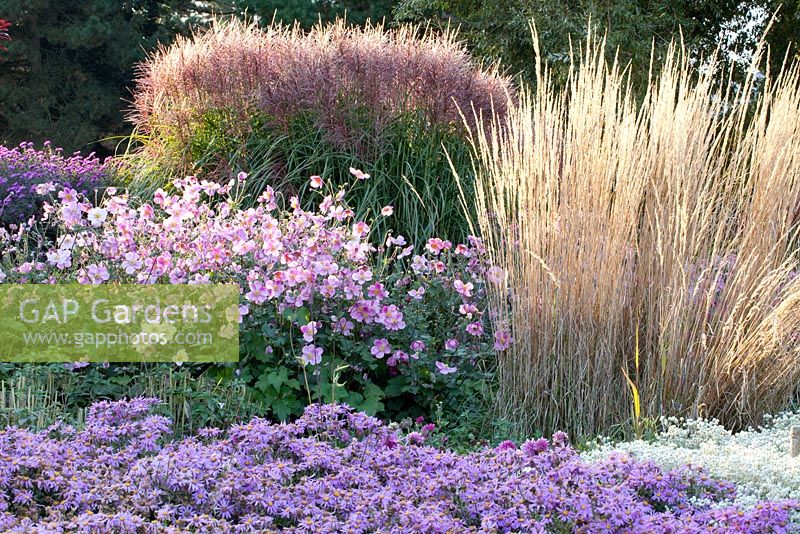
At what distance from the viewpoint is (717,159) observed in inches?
140

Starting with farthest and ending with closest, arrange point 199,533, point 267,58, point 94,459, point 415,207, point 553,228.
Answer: point 267,58 < point 415,207 < point 553,228 < point 94,459 < point 199,533

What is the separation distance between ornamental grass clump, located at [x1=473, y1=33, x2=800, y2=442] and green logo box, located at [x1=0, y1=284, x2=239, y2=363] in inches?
43.1

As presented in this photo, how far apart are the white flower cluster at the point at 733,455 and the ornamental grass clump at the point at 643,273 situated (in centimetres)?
25

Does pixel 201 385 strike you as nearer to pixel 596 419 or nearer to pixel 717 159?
pixel 596 419

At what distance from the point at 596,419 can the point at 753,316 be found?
0.72 m

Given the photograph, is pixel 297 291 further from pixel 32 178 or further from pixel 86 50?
pixel 86 50

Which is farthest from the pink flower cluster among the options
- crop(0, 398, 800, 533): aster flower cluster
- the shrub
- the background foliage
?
the background foliage

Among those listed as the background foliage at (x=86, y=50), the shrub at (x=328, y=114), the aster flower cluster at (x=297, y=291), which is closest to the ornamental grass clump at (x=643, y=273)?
the aster flower cluster at (x=297, y=291)

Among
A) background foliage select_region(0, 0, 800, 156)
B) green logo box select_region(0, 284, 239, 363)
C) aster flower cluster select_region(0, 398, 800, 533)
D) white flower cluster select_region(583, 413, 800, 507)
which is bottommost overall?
background foliage select_region(0, 0, 800, 156)

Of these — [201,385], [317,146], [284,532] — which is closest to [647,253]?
[201,385]

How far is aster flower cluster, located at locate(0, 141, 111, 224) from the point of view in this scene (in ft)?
23.1

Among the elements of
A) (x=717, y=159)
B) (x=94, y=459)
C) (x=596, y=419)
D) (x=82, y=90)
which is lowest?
(x=82, y=90)

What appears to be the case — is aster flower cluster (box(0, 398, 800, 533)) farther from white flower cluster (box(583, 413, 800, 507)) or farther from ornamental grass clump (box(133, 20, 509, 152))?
ornamental grass clump (box(133, 20, 509, 152))

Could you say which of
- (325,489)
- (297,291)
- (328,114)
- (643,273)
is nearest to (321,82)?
(328,114)
